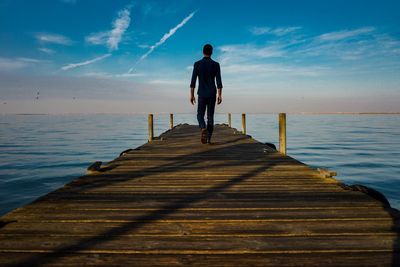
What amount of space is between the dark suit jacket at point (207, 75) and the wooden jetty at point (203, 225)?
395 centimetres

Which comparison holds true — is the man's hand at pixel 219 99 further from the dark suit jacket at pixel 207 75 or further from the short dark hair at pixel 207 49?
the short dark hair at pixel 207 49

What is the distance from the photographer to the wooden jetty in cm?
213

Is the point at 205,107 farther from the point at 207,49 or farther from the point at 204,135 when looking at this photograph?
the point at 207,49

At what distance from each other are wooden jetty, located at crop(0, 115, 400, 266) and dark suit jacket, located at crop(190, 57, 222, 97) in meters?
3.95

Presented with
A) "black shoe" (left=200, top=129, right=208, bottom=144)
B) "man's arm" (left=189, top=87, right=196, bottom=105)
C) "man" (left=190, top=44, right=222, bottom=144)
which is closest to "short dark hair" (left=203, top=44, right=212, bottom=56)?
"man" (left=190, top=44, right=222, bottom=144)

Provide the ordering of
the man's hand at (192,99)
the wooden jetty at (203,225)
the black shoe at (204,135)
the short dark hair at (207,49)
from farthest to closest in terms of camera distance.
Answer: the black shoe at (204,135)
the man's hand at (192,99)
the short dark hair at (207,49)
the wooden jetty at (203,225)

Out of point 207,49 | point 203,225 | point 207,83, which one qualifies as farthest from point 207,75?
point 203,225

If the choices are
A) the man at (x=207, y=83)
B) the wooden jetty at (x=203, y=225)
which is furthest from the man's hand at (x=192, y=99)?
the wooden jetty at (x=203, y=225)

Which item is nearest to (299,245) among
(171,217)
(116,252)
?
(171,217)

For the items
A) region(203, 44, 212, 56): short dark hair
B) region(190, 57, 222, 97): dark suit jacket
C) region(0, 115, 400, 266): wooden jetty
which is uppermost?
region(203, 44, 212, 56): short dark hair

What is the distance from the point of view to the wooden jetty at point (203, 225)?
2.13 m

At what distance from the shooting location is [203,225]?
2.73m

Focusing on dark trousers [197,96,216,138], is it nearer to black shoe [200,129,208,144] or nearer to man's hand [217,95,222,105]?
man's hand [217,95,222,105]

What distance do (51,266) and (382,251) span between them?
8.20 feet
